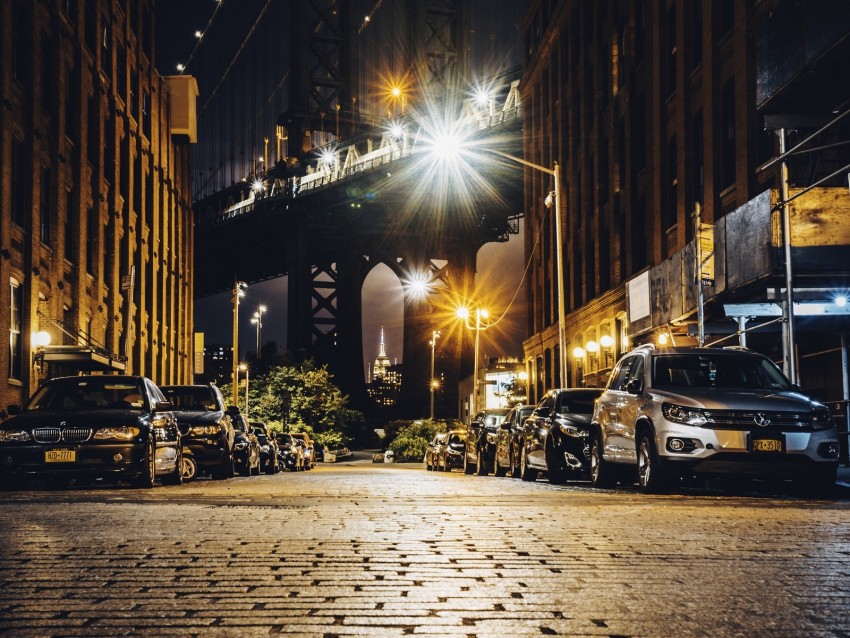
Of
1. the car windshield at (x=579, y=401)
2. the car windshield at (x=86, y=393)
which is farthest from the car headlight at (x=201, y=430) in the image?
the car windshield at (x=579, y=401)

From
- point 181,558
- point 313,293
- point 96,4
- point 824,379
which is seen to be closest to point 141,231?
point 96,4

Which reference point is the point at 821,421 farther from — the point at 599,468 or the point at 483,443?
the point at 483,443

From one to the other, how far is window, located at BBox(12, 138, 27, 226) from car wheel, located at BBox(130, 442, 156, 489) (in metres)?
13.4

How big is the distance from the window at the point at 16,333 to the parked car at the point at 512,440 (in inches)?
460

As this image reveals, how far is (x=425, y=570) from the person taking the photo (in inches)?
253

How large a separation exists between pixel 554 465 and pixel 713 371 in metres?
4.40

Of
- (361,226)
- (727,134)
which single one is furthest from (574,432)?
(361,226)

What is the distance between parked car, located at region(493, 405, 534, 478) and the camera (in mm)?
21812

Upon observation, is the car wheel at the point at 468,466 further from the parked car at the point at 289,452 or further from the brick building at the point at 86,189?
the brick building at the point at 86,189

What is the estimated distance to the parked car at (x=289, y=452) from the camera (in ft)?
120

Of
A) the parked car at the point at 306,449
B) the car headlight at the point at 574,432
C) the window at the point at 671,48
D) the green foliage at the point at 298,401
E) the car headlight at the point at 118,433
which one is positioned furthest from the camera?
the green foliage at the point at 298,401

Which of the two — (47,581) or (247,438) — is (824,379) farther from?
(47,581)

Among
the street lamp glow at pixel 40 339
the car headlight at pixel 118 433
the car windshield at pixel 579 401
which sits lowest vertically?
the car headlight at pixel 118 433

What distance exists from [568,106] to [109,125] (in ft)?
69.7
